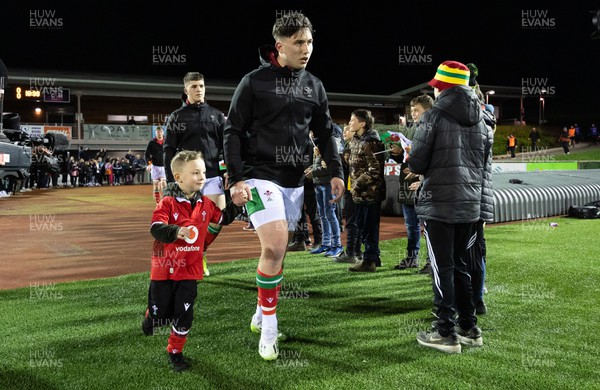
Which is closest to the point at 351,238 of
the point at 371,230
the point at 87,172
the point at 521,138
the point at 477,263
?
the point at 371,230

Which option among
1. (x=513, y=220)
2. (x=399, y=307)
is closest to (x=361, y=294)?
(x=399, y=307)

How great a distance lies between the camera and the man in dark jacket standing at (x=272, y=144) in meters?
3.84

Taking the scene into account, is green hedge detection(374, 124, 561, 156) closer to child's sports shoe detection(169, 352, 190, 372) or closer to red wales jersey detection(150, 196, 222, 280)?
red wales jersey detection(150, 196, 222, 280)

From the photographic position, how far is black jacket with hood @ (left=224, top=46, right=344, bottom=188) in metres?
3.90

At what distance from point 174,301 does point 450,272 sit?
2124 millimetres

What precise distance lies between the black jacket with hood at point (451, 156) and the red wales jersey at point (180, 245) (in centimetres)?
171

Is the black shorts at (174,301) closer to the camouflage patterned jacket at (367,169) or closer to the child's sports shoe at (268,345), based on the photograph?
the child's sports shoe at (268,345)

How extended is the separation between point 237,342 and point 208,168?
116 inches

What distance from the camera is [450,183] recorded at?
13.3 ft

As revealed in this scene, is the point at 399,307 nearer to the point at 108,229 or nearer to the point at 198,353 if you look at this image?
the point at 198,353

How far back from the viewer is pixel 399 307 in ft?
17.4

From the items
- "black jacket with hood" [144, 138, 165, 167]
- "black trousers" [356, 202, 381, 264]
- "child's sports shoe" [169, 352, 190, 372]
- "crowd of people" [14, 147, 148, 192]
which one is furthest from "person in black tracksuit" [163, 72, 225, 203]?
"crowd of people" [14, 147, 148, 192]

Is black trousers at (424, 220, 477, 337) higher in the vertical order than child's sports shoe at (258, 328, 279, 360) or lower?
higher

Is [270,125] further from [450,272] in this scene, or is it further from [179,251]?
[450,272]
